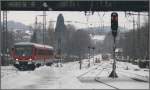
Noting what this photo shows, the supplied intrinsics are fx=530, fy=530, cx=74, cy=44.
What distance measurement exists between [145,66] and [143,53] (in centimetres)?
2842

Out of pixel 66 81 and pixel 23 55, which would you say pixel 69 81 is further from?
pixel 23 55

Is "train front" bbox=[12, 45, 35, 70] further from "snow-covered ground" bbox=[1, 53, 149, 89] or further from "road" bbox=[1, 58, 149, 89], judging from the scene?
"road" bbox=[1, 58, 149, 89]

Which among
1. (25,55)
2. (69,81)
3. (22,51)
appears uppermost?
(22,51)

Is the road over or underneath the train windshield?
underneath

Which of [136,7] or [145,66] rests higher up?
[136,7]

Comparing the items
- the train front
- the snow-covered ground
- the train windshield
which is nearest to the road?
the snow-covered ground

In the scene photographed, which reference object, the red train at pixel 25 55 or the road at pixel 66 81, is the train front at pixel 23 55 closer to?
the red train at pixel 25 55

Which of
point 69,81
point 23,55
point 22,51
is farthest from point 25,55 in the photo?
point 69,81

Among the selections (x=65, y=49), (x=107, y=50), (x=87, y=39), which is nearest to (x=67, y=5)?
(x=87, y=39)

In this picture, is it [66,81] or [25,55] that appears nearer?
[66,81]

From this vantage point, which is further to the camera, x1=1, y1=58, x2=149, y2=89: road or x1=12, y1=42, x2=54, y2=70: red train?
x1=12, y1=42, x2=54, y2=70: red train

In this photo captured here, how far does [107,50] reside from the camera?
198m

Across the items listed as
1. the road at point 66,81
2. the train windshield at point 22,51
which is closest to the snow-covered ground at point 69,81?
the road at point 66,81

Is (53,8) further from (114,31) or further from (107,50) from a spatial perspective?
(107,50)
